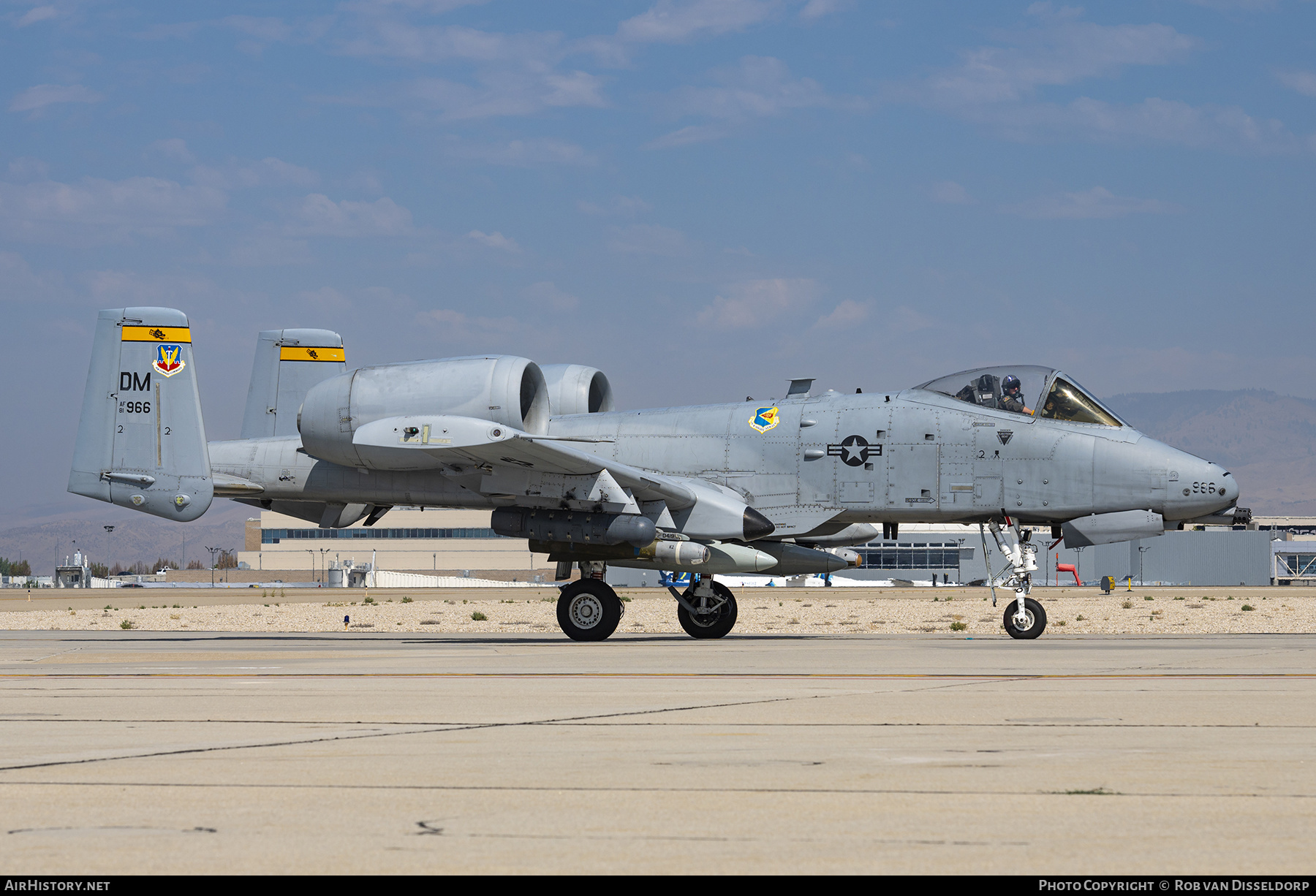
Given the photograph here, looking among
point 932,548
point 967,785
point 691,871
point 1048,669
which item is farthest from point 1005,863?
point 932,548

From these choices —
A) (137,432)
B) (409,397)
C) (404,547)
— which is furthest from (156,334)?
(404,547)

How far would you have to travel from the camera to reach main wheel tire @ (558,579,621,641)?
67.2ft

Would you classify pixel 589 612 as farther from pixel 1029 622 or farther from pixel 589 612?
pixel 1029 622

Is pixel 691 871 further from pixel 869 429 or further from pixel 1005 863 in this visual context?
pixel 869 429

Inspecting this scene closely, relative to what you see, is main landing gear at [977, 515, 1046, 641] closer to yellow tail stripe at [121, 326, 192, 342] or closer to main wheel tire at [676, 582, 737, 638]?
main wheel tire at [676, 582, 737, 638]

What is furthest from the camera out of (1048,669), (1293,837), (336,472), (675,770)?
(336,472)

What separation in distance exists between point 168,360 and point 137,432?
1.29m

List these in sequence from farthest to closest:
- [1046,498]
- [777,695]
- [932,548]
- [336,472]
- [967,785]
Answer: [932,548] < [336,472] < [1046,498] < [777,695] < [967,785]

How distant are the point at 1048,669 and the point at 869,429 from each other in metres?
7.75

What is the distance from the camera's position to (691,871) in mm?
4070

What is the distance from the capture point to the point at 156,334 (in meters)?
21.9

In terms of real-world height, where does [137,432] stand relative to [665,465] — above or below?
above

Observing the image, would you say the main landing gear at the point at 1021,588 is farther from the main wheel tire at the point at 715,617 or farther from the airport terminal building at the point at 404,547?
the airport terminal building at the point at 404,547

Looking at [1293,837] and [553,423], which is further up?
[553,423]
